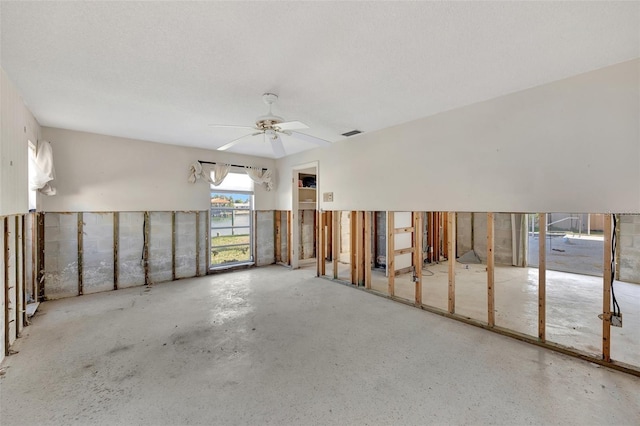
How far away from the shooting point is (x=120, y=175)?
191 inches

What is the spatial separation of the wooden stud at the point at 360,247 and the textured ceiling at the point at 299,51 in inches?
80.5

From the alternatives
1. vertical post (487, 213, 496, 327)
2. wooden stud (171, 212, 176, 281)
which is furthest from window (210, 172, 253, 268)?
vertical post (487, 213, 496, 327)

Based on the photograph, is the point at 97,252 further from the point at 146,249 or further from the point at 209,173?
the point at 209,173

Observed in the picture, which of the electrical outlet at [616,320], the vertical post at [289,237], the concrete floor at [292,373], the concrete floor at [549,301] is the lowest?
the concrete floor at [292,373]

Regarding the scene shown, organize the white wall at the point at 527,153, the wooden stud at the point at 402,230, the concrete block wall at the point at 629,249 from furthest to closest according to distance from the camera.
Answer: the wooden stud at the point at 402,230 < the concrete block wall at the point at 629,249 < the white wall at the point at 527,153

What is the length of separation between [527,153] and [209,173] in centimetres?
551

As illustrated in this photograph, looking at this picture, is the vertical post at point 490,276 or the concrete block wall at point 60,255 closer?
the vertical post at point 490,276

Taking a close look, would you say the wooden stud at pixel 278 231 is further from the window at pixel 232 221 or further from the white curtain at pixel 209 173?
the white curtain at pixel 209 173

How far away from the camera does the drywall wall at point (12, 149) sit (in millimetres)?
2422

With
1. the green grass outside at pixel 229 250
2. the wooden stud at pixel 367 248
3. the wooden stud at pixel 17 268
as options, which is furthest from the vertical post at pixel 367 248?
the wooden stud at pixel 17 268

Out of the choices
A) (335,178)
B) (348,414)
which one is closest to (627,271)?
(335,178)

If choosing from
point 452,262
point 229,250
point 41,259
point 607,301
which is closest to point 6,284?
point 41,259

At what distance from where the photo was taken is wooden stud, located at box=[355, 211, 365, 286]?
4.89 m

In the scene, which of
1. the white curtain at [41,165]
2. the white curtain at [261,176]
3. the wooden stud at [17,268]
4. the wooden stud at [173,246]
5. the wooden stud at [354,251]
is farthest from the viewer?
the white curtain at [261,176]
